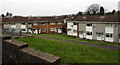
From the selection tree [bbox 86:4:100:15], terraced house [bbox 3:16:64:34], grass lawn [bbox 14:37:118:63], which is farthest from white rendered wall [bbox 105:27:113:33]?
tree [bbox 86:4:100:15]

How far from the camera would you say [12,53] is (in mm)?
5594

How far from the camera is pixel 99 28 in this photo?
27.1 meters

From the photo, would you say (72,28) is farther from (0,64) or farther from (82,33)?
(0,64)

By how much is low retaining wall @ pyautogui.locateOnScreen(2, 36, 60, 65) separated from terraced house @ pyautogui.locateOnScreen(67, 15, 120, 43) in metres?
22.4

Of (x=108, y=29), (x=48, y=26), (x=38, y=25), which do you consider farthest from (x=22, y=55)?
(x=38, y=25)

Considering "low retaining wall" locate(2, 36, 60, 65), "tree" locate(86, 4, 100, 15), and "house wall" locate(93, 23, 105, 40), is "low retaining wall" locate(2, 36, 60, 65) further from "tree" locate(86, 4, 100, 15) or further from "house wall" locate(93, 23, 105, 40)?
"tree" locate(86, 4, 100, 15)

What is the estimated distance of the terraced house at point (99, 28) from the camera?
24.1 m

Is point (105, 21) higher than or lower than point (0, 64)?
higher

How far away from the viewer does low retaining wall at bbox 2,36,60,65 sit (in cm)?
476

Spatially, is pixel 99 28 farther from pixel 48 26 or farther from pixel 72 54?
pixel 48 26

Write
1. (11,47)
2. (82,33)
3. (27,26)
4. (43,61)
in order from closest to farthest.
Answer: (43,61)
(11,47)
(82,33)
(27,26)

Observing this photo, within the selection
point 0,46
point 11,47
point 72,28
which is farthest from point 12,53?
point 72,28

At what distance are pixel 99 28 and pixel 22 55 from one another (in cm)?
2465

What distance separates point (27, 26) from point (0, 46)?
38698 mm
